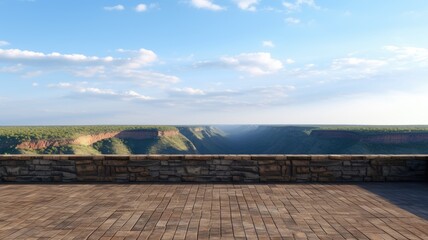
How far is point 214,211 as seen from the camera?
19.0 ft

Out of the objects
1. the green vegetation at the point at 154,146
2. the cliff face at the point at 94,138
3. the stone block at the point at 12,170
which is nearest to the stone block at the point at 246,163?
the stone block at the point at 12,170

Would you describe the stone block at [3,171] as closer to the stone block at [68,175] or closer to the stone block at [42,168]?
the stone block at [42,168]

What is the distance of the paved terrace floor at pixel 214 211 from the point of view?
470 centimetres

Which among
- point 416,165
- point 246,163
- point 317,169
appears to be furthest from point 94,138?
point 416,165

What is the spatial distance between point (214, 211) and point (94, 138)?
104 metres

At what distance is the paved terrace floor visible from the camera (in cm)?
470

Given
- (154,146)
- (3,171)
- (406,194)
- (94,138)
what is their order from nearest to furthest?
(406,194) → (3,171) → (94,138) → (154,146)

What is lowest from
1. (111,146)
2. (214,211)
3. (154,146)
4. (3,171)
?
(154,146)

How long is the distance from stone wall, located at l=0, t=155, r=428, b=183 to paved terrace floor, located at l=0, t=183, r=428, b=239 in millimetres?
508

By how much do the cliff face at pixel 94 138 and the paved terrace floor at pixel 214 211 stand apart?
3132 inches

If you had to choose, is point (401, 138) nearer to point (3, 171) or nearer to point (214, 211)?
point (214, 211)

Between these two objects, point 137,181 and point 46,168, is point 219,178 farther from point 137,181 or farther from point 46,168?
point 46,168

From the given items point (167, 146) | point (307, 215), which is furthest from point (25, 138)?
point (307, 215)

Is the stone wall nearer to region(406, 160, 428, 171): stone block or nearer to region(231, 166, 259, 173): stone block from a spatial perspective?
region(231, 166, 259, 173): stone block
